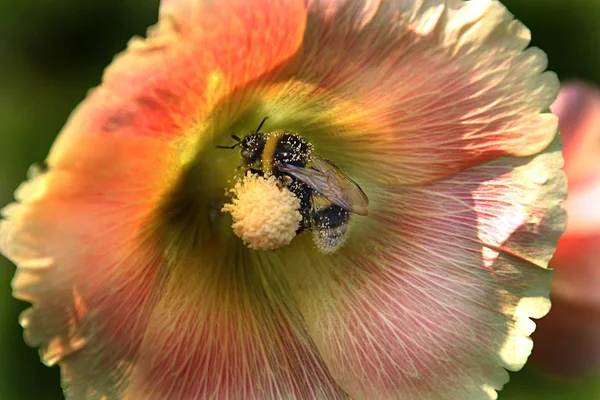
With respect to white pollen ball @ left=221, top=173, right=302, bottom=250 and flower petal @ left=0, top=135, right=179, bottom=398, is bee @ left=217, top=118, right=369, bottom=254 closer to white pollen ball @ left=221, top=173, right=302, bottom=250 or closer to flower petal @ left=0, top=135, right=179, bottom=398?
white pollen ball @ left=221, top=173, right=302, bottom=250

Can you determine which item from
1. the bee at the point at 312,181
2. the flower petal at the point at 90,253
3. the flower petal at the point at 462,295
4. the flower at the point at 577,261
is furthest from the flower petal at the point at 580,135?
the flower petal at the point at 90,253

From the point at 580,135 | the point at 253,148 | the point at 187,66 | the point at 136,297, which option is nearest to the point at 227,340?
the point at 136,297

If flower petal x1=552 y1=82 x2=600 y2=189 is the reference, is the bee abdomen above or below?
below

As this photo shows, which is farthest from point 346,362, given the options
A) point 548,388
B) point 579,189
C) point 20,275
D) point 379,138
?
point 548,388

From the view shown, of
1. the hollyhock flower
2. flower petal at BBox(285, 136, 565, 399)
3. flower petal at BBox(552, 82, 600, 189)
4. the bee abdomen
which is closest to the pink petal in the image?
the hollyhock flower

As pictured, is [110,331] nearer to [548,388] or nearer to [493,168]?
[493,168]

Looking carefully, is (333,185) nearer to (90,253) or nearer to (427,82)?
(427,82)

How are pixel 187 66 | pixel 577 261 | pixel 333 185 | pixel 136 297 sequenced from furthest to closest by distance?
pixel 577 261 → pixel 333 185 → pixel 136 297 → pixel 187 66
